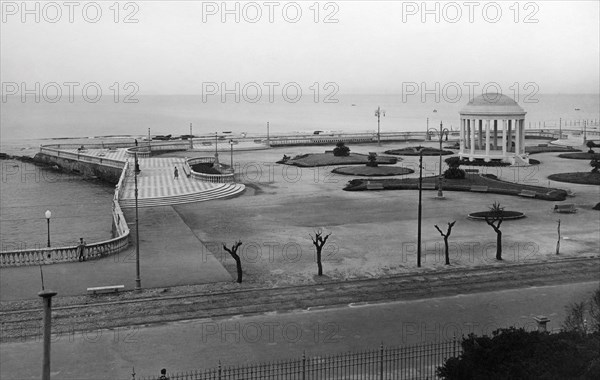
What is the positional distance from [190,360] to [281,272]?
9942 mm

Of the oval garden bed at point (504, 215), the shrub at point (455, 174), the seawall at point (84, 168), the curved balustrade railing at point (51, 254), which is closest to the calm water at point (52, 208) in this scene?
the seawall at point (84, 168)

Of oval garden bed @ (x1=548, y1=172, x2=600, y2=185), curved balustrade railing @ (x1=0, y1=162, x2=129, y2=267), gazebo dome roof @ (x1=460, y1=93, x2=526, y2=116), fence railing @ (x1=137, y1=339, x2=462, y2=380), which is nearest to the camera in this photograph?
fence railing @ (x1=137, y1=339, x2=462, y2=380)

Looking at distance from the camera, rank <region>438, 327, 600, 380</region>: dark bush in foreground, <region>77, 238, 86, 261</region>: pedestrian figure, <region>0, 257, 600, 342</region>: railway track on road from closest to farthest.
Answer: <region>438, 327, 600, 380</region>: dark bush in foreground < <region>0, 257, 600, 342</region>: railway track on road < <region>77, 238, 86, 261</region>: pedestrian figure

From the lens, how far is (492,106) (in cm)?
7231

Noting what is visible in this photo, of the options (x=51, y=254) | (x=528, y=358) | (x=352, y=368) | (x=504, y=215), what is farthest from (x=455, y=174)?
(x=528, y=358)

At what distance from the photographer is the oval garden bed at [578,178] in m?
56.0

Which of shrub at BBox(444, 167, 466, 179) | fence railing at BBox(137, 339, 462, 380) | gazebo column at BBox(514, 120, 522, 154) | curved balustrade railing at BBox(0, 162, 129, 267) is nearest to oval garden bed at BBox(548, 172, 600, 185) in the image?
shrub at BBox(444, 167, 466, 179)

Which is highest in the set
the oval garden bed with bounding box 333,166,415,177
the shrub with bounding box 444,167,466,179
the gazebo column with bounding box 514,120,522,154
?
the gazebo column with bounding box 514,120,522,154

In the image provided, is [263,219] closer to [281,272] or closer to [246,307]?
[281,272]

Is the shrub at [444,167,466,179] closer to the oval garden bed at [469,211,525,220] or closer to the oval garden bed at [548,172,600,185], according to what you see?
the oval garden bed at [548,172,600,185]

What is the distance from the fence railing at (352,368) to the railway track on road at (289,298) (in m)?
5.04

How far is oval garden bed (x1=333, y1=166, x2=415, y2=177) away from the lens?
207 ft

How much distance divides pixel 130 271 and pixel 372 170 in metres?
39.1

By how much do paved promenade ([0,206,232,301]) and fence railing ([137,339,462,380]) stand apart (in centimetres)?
927
